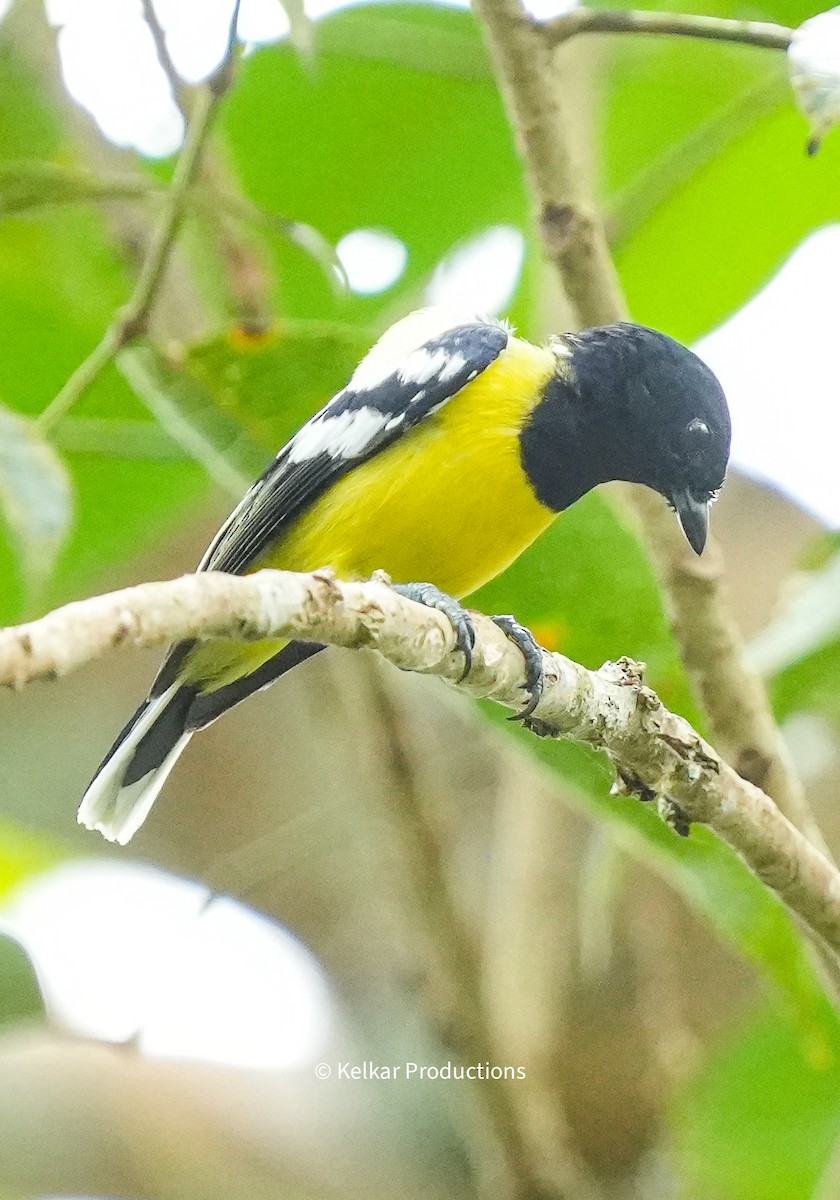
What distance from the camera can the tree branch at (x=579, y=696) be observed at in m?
1.15

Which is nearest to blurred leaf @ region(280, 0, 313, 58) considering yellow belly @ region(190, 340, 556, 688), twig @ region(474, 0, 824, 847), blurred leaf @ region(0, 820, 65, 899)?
twig @ region(474, 0, 824, 847)

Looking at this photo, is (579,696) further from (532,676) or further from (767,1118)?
(767,1118)

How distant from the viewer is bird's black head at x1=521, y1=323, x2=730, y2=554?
2.26 metres

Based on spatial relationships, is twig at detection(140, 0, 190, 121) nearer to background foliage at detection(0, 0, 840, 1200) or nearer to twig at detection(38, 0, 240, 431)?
background foliage at detection(0, 0, 840, 1200)

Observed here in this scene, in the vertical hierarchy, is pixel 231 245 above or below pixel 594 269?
above

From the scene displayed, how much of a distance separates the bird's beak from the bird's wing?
38 centimetres

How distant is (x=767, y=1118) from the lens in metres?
2.47

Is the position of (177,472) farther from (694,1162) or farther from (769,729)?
(694,1162)

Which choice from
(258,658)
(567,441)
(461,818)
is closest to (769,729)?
(567,441)

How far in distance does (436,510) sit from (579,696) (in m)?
0.51

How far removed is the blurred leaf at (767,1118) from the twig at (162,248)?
1.53 m

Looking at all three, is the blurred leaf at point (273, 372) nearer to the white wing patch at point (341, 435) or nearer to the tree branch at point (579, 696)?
the white wing patch at point (341, 435)

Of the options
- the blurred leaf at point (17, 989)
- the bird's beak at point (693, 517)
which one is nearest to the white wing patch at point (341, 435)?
the bird's beak at point (693, 517)

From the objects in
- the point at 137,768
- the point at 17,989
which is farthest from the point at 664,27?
the point at 17,989
